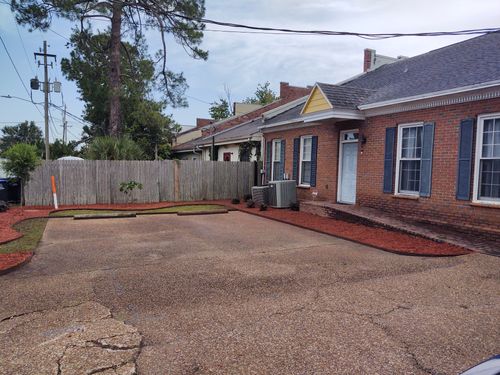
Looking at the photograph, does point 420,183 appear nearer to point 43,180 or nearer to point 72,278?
point 72,278

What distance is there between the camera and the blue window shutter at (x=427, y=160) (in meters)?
9.45

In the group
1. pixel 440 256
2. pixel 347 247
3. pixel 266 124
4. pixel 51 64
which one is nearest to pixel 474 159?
pixel 440 256

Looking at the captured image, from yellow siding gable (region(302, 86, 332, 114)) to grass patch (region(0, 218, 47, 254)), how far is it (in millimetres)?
8577

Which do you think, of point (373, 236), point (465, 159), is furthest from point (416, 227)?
point (465, 159)

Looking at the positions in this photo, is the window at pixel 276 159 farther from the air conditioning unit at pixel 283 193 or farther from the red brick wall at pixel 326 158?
the red brick wall at pixel 326 158

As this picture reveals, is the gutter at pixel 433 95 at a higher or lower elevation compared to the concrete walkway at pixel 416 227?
higher

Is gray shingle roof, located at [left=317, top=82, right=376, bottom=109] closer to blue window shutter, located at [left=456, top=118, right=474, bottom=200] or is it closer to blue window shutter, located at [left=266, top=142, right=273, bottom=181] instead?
blue window shutter, located at [left=456, top=118, right=474, bottom=200]

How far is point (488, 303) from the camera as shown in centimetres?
479

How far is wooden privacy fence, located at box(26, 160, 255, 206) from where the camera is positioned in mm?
14664

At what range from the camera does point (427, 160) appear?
951cm

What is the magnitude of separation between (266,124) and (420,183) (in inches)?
340

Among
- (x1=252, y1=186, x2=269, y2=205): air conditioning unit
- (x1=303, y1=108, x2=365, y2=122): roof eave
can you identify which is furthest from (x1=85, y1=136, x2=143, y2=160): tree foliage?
(x1=303, y1=108, x2=365, y2=122): roof eave

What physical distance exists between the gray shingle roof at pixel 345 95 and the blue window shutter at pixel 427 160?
2.57m

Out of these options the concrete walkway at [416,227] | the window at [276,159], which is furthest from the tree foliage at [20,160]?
the concrete walkway at [416,227]
